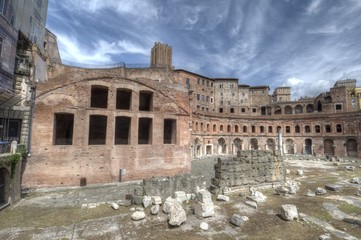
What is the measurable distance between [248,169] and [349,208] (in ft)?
17.9

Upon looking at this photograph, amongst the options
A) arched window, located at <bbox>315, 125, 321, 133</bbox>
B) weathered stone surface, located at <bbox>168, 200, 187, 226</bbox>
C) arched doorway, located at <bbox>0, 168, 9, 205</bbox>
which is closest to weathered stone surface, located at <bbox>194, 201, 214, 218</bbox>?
weathered stone surface, located at <bbox>168, 200, 187, 226</bbox>

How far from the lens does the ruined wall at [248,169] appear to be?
41.8 feet

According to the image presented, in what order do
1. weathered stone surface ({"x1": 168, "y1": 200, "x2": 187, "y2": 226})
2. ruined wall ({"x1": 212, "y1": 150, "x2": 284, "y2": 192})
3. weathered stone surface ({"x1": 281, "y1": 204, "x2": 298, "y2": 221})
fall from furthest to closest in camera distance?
ruined wall ({"x1": 212, "y1": 150, "x2": 284, "y2": 192}), weathered stone surface ({"x1": 281, "y1": 204, "x2": 298, "y2": 221}), weathered stone surface ({"x1": 168, "y1": 200, "x2": 187, "y2": 226})

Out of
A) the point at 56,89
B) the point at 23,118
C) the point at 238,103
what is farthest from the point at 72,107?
the point at 238,103

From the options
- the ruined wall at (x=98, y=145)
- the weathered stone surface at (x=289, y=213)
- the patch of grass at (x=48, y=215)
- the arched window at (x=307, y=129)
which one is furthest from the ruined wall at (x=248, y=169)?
the arched window at (x=307, y=129)

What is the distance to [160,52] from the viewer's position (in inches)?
1382

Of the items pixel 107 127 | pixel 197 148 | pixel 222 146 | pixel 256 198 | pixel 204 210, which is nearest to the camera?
pixel 204 210

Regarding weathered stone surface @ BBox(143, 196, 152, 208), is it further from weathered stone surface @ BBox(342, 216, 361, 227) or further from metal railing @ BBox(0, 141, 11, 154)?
weathered stone surface @ BBox(342, 216, 361, 227)

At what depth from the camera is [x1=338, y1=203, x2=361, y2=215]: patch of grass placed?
30.3 ft

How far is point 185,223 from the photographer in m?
8.23

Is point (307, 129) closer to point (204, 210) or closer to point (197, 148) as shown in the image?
point (197, 148)

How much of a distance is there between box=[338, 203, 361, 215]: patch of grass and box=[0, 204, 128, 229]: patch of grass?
35.9ft

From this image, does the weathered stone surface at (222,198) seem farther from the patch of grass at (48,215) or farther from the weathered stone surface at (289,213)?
the patch of grass at (48,215)

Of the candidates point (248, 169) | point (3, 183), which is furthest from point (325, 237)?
point (3, 183)
